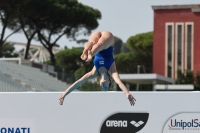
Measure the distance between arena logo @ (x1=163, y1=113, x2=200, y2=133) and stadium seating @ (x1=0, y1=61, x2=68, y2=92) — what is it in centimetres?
1631

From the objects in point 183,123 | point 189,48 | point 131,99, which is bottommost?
point 183,123

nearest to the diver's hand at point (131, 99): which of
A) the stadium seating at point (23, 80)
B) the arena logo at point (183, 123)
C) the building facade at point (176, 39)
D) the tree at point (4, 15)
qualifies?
the arena logo at point (183, 123)

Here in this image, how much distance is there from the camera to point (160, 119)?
21.0 feet

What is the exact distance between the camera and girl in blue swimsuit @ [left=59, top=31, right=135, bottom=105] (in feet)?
20.9

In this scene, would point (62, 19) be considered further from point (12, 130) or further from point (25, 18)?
point (12, 130)

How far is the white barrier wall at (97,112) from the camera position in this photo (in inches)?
251

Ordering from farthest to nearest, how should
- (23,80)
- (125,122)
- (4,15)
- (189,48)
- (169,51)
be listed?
(169,51) → (189,48) → (4,15) → (23,80) → (125,122)

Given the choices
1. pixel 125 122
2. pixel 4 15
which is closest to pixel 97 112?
pixel 125 122

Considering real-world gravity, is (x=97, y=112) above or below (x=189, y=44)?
below

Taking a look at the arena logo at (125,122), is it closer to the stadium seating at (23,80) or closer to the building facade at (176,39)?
the stadium seating at (23,80)

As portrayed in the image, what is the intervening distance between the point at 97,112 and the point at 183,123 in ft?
3.20

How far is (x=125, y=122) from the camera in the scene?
6.51 meters

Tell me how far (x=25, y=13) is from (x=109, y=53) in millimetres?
44033

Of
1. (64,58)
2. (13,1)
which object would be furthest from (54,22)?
(64,58)
